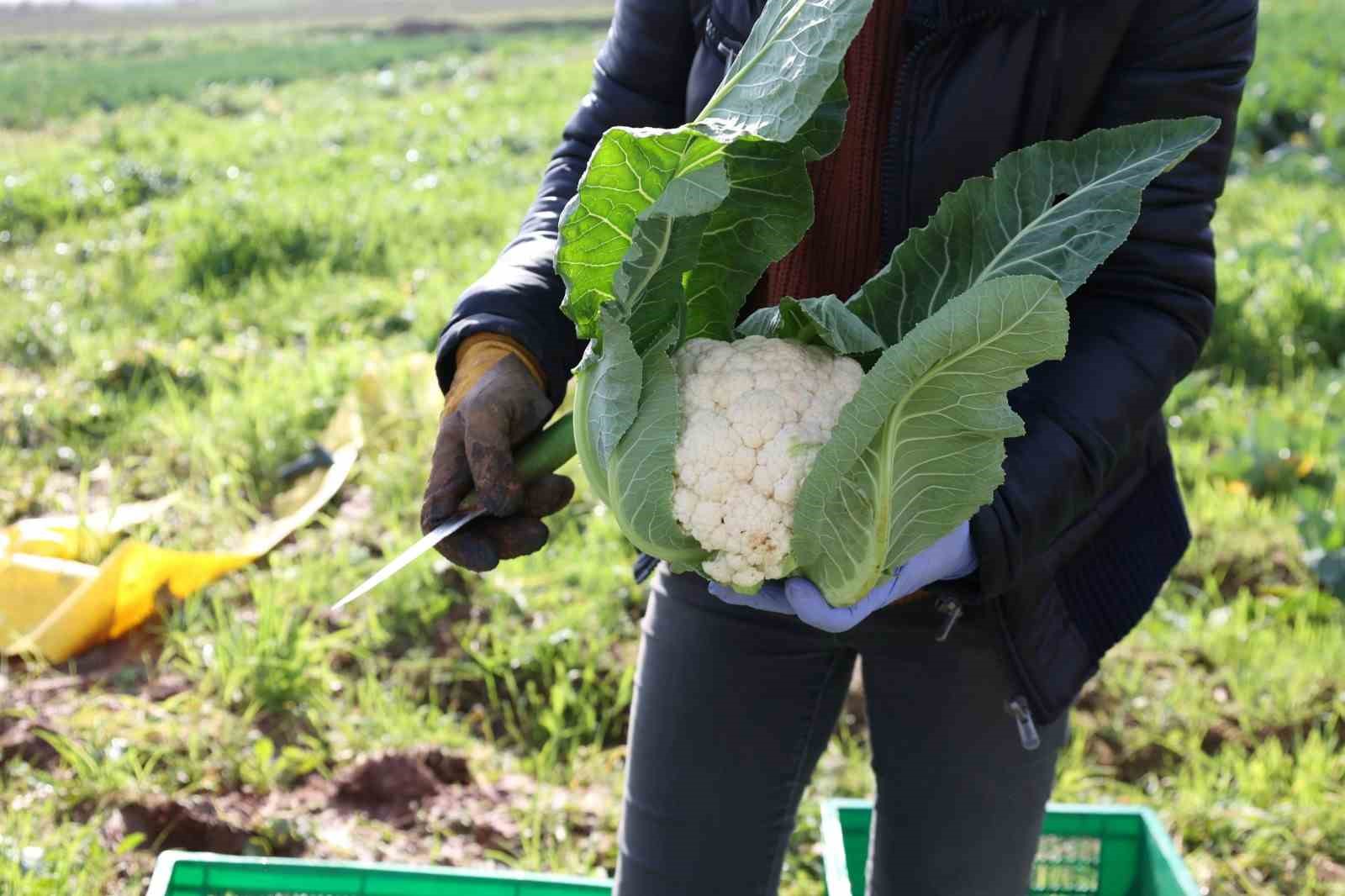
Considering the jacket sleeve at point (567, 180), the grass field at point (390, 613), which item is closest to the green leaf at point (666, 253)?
the jacket sleeve at point (567, 180)

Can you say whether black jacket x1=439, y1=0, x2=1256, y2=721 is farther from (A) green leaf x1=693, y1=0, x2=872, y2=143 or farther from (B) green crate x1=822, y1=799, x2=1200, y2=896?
(B) green crate x1=822, y1=799, x2=1200, y2=896

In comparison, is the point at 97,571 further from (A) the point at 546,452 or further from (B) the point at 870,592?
(B) the point at 870,592

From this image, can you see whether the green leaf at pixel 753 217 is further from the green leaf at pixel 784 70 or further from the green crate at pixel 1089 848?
the green crate at pixel 1089 848

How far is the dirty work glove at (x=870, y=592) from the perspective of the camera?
3.85 ft

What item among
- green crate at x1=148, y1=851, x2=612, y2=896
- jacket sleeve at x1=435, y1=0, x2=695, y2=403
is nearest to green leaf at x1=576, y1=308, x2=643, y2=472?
jacket sleeve at x1=435, y1=0, x2=695, y2=403

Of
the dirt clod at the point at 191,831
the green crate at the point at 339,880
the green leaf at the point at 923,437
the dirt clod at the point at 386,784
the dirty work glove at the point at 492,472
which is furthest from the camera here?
the dirt clod at the point at 386,784

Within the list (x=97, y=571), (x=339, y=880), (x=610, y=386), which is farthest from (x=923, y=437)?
(x=97, y=571)

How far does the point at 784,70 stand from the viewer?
105 centimetres

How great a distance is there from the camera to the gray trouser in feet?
4.73

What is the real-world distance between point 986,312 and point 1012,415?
0.12 m

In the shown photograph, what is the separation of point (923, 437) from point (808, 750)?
56 centimetres

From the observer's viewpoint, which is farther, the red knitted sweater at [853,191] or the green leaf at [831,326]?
the red knitted sweater at [853,191]

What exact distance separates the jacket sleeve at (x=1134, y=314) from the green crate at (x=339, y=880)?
77cm

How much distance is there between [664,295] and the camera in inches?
46.9
